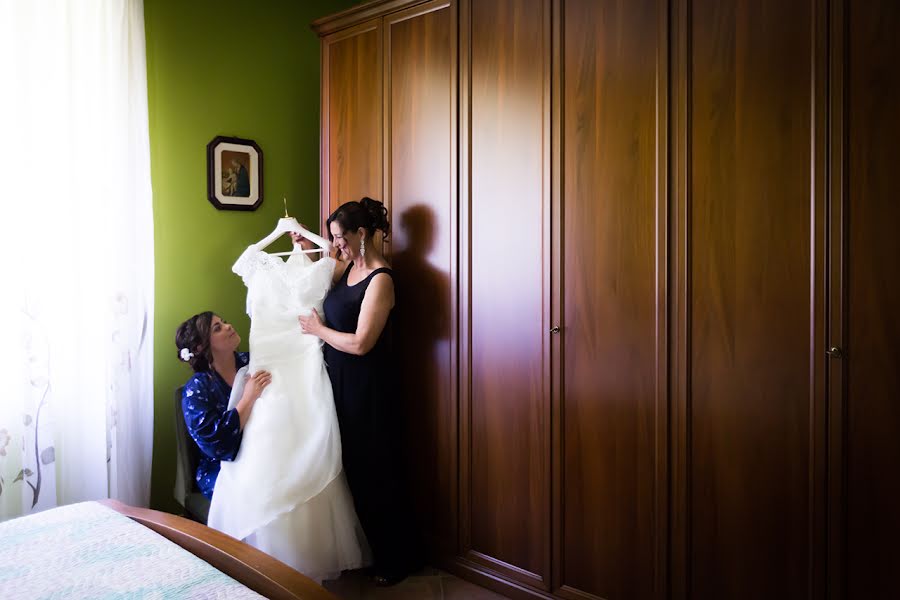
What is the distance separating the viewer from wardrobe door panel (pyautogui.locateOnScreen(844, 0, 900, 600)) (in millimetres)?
1713

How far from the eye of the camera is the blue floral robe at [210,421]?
2.35 m

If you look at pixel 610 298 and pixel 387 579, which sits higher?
pixel 610 298

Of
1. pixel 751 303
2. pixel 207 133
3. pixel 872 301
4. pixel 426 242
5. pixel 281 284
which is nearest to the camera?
pixel 872 301

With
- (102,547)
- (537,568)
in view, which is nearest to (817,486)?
(537,568)

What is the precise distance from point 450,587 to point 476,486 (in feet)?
1.35

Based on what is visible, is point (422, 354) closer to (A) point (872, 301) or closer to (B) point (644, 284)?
(B) point (644, 284)

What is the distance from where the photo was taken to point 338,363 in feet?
8.72

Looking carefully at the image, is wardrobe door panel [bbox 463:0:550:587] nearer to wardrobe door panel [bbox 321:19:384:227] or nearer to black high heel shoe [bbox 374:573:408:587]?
black high heel shoe [bbox 374:573:408:587]

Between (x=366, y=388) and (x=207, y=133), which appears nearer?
(x=366, y=388)

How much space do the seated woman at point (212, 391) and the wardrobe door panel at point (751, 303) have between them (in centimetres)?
154

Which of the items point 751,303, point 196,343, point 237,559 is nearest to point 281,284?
point 196,343

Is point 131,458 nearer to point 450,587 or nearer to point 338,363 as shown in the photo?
point 338,363

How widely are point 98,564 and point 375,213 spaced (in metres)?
1.66

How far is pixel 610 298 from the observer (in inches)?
87.5
